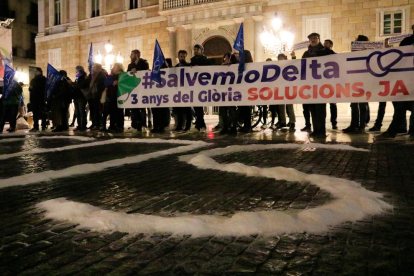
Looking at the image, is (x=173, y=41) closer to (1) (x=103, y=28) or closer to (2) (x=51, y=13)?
(1) (x=103, y=28)

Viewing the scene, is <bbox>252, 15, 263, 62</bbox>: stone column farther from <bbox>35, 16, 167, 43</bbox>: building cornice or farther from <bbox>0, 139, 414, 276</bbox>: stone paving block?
<bbox>0, 139, 414, 276</bbox>: stone paving block

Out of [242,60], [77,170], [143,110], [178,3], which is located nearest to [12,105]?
[143,110]

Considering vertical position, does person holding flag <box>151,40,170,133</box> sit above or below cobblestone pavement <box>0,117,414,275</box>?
above

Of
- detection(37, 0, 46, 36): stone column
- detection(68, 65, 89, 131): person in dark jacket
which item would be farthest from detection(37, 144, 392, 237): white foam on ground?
detection(37, 0, 46, 36): stone column

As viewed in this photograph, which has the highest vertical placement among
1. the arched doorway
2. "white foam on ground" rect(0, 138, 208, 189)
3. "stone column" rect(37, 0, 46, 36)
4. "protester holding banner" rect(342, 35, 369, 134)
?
"stone column" rect(37, 0, 46, 36)

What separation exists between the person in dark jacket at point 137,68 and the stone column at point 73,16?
62.6ft

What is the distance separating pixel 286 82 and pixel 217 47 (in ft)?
49.2

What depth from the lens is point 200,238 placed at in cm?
192

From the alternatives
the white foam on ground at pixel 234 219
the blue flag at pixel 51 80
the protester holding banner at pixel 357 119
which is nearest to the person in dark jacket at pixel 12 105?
the blue flag at pixel 51 80

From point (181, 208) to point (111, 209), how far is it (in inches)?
17.5

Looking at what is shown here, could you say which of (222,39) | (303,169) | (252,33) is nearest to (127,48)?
(222,39)

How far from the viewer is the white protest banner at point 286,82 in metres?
6.89

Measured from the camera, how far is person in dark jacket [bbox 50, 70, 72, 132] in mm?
10398

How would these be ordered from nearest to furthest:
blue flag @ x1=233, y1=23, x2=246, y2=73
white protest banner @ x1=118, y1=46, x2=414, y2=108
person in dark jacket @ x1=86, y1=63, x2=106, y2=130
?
1. white protest banner @ x1=118, y1=46, x2=414, y2=108
2. blue flag @ x1=233, y1=23, x2=246, y2=73
3. person in dark jacket @ x1=86, y1=63, x2=106, y2=130
